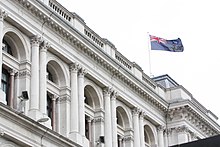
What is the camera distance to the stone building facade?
40469 millimetres

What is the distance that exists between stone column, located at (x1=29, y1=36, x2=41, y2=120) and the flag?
17142 mm

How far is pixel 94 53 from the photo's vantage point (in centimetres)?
4844

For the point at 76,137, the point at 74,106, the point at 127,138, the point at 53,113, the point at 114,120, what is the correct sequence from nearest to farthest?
1. the point at 76,137
2. the point at 53,113
3. the point at 74,106
4. the point at 114,120
5. the point at 127,138

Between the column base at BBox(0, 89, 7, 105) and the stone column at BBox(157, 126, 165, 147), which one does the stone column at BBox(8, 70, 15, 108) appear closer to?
the column base at BBox(0, 89, 7, 105)

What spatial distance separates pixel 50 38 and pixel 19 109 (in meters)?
6.69

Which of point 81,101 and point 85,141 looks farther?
point 81,101

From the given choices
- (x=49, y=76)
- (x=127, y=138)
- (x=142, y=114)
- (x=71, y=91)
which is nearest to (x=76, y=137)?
(x=71, y=91)

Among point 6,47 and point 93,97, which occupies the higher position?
point 6,47

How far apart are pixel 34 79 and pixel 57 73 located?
4261mm

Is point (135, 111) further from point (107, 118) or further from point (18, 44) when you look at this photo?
point (18, 44)

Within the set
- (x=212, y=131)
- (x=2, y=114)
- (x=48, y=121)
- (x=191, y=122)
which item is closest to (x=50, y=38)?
(x=48, y=121)

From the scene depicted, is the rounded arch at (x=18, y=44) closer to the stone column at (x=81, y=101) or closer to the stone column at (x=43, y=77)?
the stone column at (x=43, y=77)

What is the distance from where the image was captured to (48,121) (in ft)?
137

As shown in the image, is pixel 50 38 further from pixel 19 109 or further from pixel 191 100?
pixel 191 100
